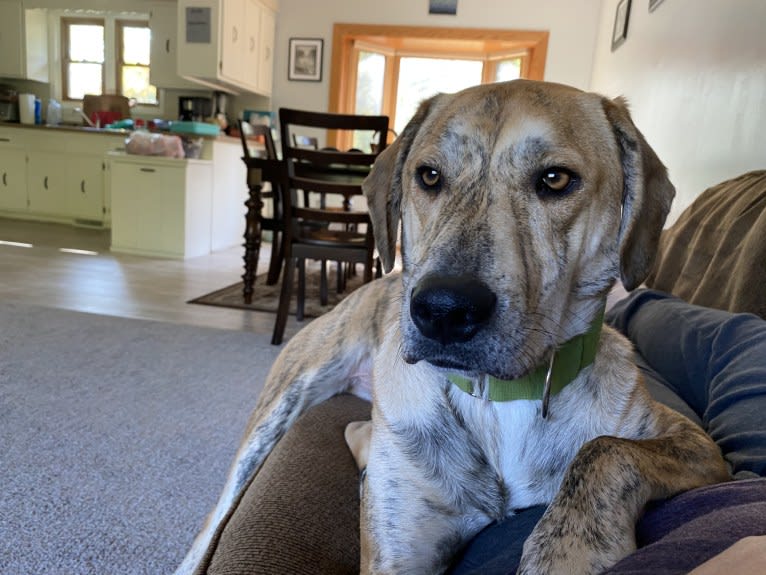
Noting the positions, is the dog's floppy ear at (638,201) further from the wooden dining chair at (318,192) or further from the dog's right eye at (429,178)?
the wooden dining chair at (318,192)

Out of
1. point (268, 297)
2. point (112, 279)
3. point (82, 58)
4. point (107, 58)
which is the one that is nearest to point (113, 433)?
point (268, 297)

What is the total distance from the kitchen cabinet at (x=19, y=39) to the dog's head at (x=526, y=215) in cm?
930

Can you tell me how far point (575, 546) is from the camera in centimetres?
69

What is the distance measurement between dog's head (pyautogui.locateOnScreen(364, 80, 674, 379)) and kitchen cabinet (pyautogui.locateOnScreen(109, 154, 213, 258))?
17.0 feet

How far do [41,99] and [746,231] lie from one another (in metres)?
9.74

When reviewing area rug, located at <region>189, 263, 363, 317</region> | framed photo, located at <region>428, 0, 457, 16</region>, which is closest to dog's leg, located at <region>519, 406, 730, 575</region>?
area rug, located at <region>189, 263, 363, 317</region>

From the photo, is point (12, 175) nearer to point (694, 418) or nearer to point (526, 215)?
point (526, 215)

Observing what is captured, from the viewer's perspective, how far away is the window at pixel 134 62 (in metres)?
8.27

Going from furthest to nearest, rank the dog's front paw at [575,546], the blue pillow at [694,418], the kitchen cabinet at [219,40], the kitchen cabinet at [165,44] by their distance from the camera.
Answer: the kitchen cabinet at [165,44] < the kitchen cabinet at [219,40] < the dog's front paw at [575,546] < the blue pillow at [694,418]

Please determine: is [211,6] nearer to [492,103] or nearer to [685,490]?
[492,103]

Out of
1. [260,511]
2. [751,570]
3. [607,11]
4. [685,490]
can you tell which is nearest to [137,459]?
[260,511]

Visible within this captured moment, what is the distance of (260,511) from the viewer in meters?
1.03

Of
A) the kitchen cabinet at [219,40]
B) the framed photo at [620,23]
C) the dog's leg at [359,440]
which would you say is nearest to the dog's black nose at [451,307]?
the dog's leg at [359,440]

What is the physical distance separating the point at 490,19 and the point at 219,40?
3451 millimetres
